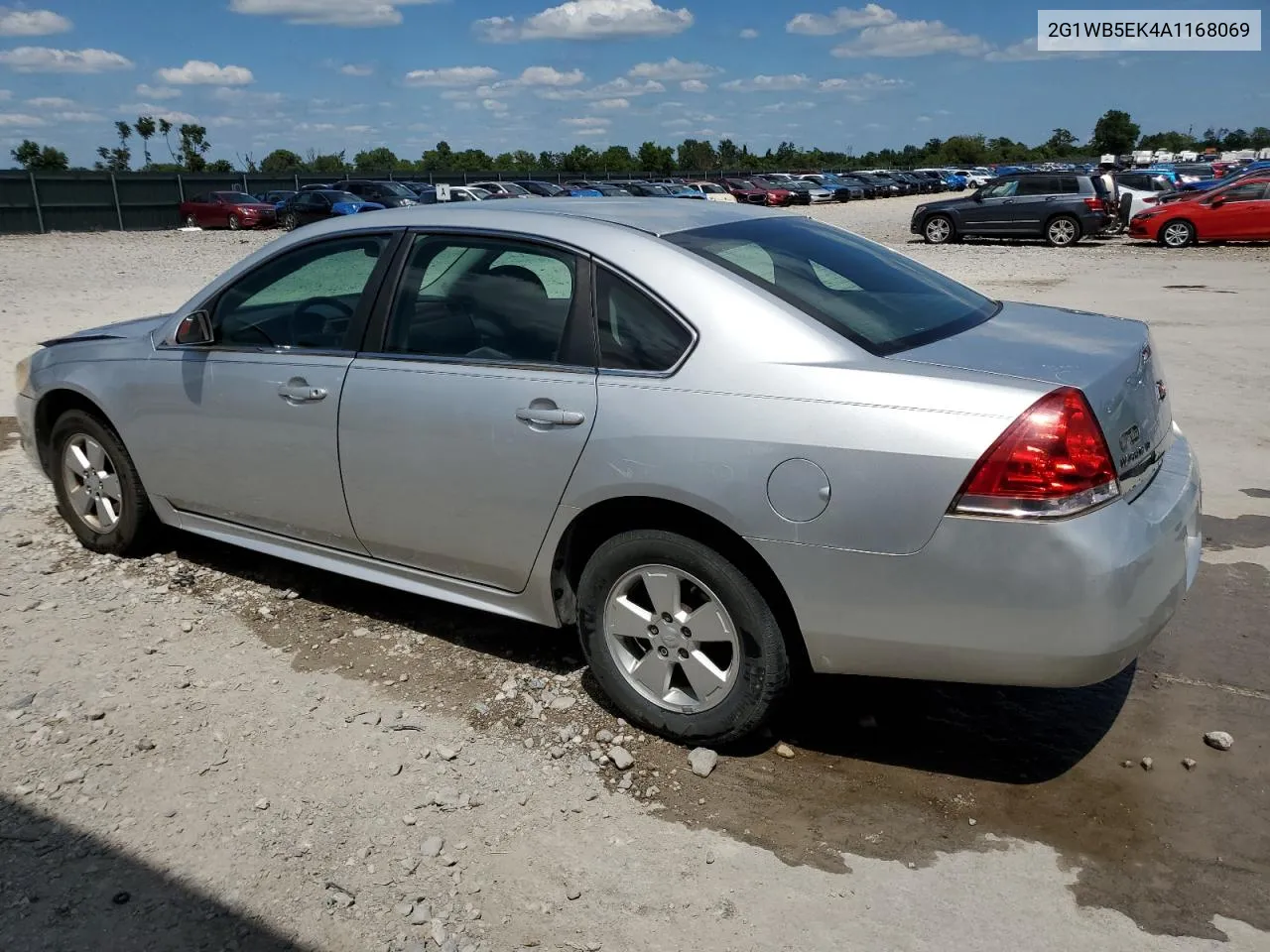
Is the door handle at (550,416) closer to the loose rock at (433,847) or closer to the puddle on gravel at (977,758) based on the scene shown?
the puddle on gravel at (977,758)

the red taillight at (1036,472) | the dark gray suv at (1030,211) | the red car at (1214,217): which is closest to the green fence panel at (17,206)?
the dark gray suv at (1030,211)

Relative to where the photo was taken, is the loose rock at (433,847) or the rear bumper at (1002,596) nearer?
the rear bumper at (1002,596)

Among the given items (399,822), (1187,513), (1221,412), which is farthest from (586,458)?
(1221,412)

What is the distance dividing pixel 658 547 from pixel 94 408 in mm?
3160

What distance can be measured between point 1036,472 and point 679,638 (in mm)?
1214

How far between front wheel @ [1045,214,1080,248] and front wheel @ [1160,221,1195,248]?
186 centimetres

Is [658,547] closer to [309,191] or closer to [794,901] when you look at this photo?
[794,901]

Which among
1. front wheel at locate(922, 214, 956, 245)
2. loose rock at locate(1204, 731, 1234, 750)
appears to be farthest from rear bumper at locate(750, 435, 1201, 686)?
front wheel at locate(922, 214, 956, 245)

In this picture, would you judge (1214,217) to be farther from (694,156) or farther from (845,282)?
(694,156)

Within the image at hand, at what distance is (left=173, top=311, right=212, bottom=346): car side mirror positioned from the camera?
4.36 m

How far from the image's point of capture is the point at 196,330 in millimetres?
4375

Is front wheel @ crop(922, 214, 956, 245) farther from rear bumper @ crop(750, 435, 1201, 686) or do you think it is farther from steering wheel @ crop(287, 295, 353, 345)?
rear bumper @ crop(750, 435, 1201, 686)

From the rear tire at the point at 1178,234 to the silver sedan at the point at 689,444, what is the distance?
74.8ft

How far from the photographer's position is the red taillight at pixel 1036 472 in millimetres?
2699
